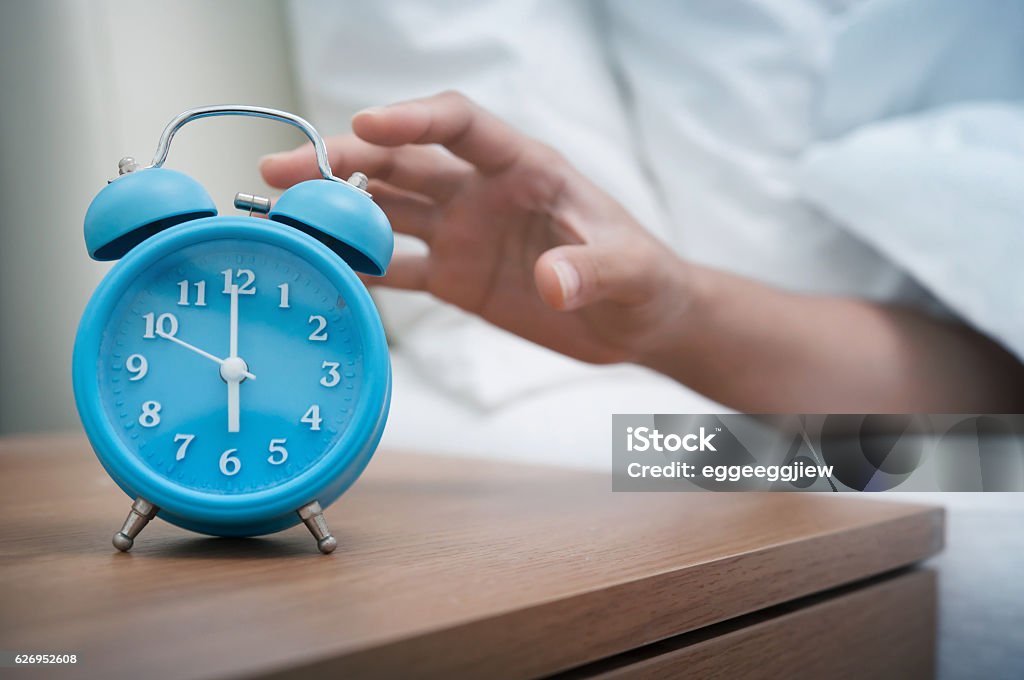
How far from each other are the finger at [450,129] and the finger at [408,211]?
69 mm

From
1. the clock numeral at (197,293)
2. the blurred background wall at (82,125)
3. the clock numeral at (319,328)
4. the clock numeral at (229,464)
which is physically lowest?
the clock numeral at (229,464)

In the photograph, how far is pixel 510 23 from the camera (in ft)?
4.20

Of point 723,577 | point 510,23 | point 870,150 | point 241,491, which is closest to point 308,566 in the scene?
point 241,491

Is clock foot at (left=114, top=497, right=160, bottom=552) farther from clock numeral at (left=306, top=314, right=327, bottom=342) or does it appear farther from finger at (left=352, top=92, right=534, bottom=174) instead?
finger at (left=352, top=92, right=534, bottom=174)

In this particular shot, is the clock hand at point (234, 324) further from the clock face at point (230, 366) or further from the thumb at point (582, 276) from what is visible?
the thumb at point (582, 276)

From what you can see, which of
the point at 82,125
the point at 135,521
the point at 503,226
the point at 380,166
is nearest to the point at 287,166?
the point at 380,166

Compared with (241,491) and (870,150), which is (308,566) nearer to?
(241,491)

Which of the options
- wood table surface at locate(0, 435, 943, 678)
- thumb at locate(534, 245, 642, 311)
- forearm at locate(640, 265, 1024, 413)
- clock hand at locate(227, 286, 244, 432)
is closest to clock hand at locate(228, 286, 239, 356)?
clock hand at locate(227, 286, 244, 432)

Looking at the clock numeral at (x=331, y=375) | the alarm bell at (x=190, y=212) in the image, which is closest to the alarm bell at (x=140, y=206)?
the alarm bell at (x=190, y=212)

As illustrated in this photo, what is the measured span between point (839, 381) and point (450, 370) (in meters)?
0.50

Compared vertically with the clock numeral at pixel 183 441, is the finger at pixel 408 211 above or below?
above

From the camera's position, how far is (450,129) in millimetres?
696

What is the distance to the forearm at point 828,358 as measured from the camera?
3.09ft

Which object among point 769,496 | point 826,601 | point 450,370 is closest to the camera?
point 826,601
